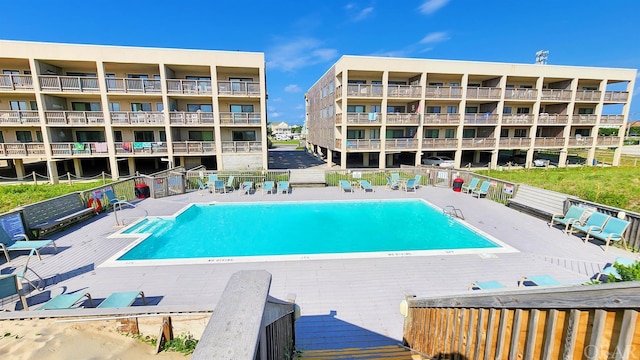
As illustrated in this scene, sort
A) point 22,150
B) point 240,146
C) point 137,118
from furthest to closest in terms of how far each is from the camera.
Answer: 1. point 240,146
2. point 137,118
3. point 22,150

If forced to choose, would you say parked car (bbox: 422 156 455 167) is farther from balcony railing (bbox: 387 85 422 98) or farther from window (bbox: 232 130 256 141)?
window (bbox: 232 130 256 141)

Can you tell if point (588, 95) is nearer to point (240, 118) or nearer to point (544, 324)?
point (240, 118)

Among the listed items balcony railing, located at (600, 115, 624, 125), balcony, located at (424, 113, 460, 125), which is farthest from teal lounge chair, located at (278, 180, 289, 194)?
balcony railing, located at (600, 115, 624, 125)

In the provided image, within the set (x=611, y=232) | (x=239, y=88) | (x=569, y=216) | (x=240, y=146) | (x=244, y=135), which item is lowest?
(x=611, y=232)

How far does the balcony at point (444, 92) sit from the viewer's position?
26.2 metres

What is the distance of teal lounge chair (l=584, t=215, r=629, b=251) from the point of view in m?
8.88

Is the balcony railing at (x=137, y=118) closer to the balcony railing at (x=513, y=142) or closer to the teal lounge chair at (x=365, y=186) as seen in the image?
the teal lounge chair at (x=365, y=186)

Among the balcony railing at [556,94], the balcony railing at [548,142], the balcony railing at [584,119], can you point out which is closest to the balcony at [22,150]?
the balcony railing at [548,142]

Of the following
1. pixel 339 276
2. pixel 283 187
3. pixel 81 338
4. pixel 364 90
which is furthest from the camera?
pixel 364 90

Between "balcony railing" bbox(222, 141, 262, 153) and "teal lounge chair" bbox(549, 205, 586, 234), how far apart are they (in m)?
20.6

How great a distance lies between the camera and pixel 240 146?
24250 millimetres

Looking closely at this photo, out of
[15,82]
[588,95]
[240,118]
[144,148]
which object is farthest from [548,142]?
[15,82]

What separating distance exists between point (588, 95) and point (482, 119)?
12.2 metres

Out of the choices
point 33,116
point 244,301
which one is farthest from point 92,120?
point 244,301
